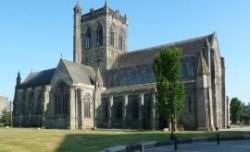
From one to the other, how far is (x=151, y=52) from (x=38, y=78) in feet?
94.5

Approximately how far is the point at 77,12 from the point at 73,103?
26.5 m

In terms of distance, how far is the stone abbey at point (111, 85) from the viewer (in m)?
58.8

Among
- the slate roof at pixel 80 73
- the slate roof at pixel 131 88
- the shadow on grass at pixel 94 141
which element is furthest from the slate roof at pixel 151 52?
the shadow on grass at pixel 94 141

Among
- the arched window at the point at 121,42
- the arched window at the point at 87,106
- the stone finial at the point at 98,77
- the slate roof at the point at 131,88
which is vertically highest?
the arched window at the point at 121,42

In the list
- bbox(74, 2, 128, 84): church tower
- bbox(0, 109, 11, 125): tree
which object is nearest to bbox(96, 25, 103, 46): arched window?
bbox(74, 2, 128, 84): church tower

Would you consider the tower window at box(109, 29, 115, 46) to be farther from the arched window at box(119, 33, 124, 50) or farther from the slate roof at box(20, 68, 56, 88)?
the slate roof at box(20, 68, 56, 88)

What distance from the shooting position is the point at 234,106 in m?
105

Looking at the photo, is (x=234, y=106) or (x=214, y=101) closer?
(x=214, y=101)

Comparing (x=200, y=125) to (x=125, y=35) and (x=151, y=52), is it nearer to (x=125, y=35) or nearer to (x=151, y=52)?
(x=151, y=52)

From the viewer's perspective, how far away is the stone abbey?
193ft

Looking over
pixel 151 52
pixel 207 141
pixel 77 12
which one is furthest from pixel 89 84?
pixel 207 141

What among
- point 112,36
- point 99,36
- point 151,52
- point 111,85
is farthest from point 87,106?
point 112,36

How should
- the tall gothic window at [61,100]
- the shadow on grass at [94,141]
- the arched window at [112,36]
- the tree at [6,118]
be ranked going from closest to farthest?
1. the shadow on grass at [94,141]
2. the tall gothic window at [61,100]
3. the arched window at [112,36]
4. the tree at [6,118]

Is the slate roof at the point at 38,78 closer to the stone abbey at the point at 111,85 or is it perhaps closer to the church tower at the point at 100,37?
the stone abbey at the point at 111,85
